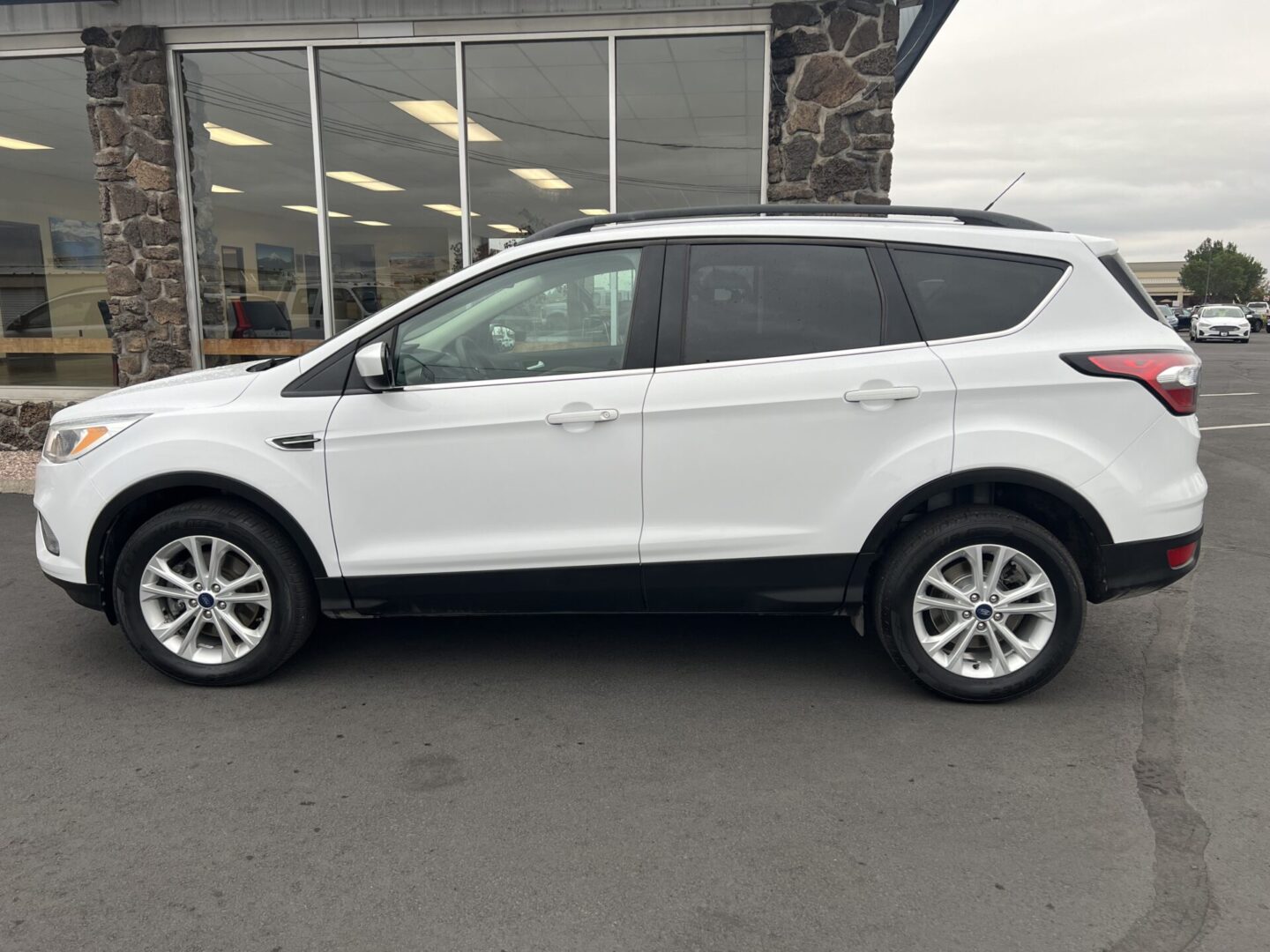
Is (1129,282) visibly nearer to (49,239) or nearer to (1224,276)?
(49,239)

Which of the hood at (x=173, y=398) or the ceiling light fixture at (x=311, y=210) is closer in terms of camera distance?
the hood at (x=173, y=398)

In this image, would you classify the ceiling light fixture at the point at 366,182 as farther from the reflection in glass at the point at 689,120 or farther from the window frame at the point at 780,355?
the window frame at the point at 780,355

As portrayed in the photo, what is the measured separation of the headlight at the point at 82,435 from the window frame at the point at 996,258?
318 centimetres

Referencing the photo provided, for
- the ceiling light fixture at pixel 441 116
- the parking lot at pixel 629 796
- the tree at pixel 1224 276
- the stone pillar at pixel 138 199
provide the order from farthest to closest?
1. the tree at pixel 1224 276
2. the ceiling light fixture at pixel 441 116
3. the stone pillar at pixel 138 199
4. the parking lot at pixel 629 796

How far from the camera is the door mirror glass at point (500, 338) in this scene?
4.02 metres

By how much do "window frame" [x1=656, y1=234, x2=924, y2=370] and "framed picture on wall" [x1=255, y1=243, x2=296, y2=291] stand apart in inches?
273

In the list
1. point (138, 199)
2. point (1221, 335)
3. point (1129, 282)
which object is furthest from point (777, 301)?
point (1221, 335)

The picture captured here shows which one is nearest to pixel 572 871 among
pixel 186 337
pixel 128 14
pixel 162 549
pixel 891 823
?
pixel 891 823

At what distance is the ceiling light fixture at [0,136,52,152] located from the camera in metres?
10.2

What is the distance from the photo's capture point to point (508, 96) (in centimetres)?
956

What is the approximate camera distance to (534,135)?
32.7ft

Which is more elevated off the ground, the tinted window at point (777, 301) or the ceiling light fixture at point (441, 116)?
the ceiling light fixture at point (441, 116)

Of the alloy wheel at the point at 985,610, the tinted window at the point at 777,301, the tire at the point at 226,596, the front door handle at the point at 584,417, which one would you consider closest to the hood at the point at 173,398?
the tire at the point at 226,596

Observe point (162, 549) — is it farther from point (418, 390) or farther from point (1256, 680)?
point (1256, 680)
